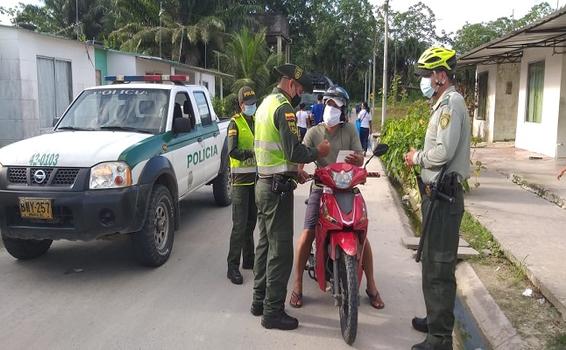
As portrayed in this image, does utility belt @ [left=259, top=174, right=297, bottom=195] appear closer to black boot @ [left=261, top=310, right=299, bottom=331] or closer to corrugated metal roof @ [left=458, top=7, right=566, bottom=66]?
black boot @ [left=261, top=310, right=299, bottom=331]

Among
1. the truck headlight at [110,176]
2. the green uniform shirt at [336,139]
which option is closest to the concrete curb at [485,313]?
the green uniform shirt at [336,139]

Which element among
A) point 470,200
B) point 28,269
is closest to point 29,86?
point 28,269

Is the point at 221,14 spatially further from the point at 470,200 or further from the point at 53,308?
the point at 53,308

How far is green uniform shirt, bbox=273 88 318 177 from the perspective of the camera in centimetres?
387

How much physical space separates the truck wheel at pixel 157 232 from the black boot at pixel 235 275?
82 centimetres

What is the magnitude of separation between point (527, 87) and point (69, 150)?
13.5 metres

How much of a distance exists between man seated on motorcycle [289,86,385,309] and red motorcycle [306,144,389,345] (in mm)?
143

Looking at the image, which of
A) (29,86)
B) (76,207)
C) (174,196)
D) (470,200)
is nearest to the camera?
(76,207)

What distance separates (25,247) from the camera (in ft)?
18.6

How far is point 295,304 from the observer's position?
458 cm

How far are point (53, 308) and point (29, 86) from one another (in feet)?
30.0

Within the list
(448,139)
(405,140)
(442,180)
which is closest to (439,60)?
(448,139)

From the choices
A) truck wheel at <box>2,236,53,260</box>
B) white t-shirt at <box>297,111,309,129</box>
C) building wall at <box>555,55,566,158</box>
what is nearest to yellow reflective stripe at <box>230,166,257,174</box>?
truck wheel at <box>2,236,53,260</box>

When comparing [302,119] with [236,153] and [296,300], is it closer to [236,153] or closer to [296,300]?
[236,153]
